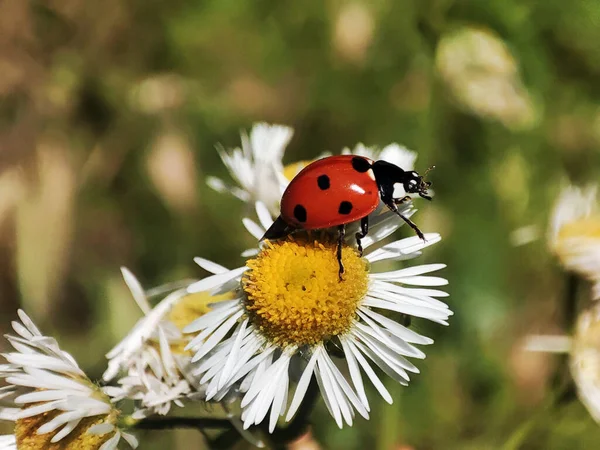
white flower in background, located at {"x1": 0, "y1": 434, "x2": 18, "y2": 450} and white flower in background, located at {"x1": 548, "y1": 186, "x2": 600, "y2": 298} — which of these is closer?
white flower in background, located at {"x1": 0, "y1": 434, "x2": 18, "y2": 450}

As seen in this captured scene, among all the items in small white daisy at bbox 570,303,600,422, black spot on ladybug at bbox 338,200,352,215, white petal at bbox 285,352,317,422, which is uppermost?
black spot on ladybug at bbox 338,200,352,215

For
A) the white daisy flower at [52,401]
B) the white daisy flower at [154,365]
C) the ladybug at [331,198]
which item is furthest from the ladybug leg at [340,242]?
the white daisy flower at [52,401]

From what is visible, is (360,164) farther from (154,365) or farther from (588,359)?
(588,359)

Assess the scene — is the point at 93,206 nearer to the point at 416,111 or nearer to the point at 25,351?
the point at 416,111

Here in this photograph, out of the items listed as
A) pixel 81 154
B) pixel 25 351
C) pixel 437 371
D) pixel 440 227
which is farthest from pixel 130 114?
pixel 25 351

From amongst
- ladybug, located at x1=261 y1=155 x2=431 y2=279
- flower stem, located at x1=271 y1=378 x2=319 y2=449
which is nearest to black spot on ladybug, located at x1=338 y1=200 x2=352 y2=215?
ladybug, located at x1=261 y1=155 x2=431 y2=279

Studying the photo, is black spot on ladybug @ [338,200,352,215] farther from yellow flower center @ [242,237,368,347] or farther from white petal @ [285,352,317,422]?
white petal @ [285,352,317,422]

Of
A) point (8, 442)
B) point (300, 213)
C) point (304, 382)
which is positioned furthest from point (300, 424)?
point (8, 442)
